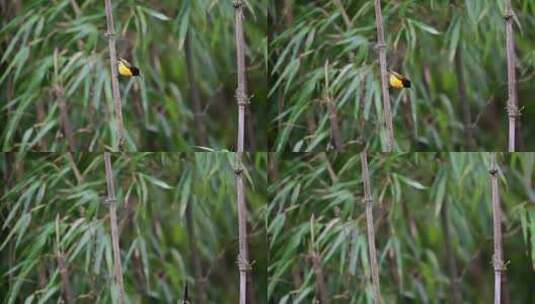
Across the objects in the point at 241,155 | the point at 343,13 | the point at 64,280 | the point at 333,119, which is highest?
the point at 343,13

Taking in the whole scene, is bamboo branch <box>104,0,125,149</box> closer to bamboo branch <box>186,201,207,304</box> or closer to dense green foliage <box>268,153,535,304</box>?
bamboo branch <box>186,201,207,304</box>

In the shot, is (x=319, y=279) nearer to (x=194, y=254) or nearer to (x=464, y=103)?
(x=194, y=254)

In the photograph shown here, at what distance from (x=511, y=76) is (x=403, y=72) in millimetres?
333

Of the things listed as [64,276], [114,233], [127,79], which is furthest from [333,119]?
[64,276]

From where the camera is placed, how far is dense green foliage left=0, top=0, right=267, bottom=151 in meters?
3.04

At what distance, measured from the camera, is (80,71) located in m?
3.04

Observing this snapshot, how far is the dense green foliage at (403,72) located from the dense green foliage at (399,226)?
72mm

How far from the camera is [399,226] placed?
307 centimetres

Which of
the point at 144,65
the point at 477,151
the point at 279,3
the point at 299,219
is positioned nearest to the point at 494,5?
the point at 477,151

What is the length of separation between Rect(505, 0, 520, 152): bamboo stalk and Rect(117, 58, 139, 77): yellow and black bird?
116 cm

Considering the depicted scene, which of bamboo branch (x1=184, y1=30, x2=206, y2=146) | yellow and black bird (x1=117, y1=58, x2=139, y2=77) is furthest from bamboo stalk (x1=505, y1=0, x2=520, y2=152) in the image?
yellow and black bird (x1=117, y1=58, x2=139, y2=77)

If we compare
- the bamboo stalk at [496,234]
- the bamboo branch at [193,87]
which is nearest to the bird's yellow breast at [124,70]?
the bamboo branch at [193,87]

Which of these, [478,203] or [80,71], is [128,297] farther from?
[478,203]

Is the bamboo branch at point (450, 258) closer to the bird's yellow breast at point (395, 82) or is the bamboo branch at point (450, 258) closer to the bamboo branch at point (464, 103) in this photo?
the bamboo branch at point (464, 103)
